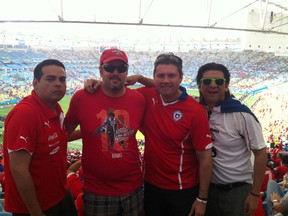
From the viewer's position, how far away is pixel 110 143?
2293 millimetres

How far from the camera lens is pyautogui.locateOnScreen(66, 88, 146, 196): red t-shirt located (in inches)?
90.4

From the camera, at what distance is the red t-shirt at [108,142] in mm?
2295

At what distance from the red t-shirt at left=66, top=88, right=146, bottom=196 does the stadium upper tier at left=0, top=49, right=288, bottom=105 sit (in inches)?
1095

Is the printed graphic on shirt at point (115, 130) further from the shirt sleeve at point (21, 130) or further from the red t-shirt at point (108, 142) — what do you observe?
the shirt sleeve at point (21, 130)

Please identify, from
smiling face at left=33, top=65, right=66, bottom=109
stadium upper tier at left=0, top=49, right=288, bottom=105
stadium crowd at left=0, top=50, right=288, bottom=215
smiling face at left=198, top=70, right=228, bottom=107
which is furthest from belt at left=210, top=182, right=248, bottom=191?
stadium upper tier at left=0, top=49, right=288, bottom=105

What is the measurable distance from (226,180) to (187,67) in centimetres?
3952

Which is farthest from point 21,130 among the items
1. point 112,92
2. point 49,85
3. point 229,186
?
point 229,186

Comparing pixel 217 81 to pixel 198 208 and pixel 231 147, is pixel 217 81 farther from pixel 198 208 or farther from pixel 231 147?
pixel 198 208

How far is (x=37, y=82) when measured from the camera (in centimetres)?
224

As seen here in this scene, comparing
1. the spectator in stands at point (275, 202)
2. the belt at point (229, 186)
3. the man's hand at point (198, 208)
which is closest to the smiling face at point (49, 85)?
the man's hand at point (198, 208)

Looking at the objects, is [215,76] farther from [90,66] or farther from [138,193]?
[90,66]

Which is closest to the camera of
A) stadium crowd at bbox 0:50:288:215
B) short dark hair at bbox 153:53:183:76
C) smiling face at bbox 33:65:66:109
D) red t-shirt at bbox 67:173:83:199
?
smiling face at bbox 33:65:66:109

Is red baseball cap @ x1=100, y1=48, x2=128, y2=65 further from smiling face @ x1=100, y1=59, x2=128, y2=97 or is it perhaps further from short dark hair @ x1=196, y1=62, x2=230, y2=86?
short dark hair @ x1=196, y1=62, x2=230, y2=86

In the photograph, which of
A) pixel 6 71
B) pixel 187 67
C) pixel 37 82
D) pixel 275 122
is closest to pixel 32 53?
pixel 6 71
